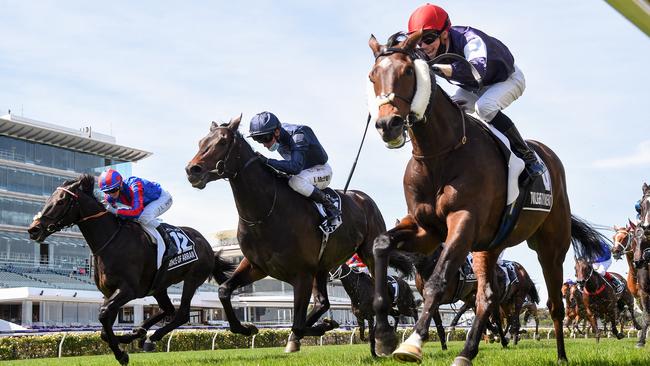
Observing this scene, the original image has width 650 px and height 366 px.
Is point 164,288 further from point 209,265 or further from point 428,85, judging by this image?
point 428,85

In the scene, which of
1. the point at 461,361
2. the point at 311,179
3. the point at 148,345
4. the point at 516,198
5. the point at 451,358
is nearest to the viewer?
the point at 461,361

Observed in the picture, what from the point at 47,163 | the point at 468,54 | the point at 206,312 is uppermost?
the point at 47,163

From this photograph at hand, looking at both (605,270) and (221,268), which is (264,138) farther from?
(605,270)

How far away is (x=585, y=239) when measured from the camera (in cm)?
820

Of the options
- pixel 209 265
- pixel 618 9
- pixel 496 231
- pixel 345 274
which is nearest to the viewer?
pixel 618 9

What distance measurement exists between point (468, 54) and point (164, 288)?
5880 millimetres

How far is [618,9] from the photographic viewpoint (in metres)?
1.79

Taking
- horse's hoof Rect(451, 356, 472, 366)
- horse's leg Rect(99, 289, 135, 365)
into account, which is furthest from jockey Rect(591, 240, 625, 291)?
horse's hoof Rect(451, 356, 472, 366)

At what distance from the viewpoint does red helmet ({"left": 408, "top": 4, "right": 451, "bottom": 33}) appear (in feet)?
18.3

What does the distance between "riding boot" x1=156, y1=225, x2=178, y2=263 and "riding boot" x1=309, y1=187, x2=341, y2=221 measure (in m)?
2.55

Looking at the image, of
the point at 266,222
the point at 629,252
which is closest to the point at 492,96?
the point at 266,222

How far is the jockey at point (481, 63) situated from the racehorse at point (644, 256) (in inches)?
186

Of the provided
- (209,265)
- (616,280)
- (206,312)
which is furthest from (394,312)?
(206,312)

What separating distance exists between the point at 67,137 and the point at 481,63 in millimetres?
72180
